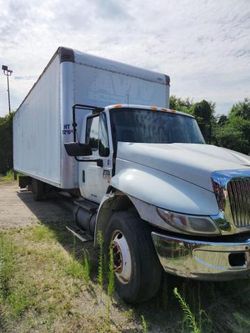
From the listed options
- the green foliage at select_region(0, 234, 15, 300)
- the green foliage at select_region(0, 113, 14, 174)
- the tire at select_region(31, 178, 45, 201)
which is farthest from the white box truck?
the green foliage at select_region(0, 113, 14, 174)

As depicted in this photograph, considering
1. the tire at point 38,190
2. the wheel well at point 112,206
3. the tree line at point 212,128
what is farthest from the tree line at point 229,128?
the wheel well at point 112,206

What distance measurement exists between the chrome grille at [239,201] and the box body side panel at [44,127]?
3.95 m

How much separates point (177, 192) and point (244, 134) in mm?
35507

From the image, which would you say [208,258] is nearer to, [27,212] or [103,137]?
[103,137]

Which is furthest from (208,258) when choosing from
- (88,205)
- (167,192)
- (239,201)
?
(88,205)

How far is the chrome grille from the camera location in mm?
3381

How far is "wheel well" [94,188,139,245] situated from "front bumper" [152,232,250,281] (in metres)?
0.94

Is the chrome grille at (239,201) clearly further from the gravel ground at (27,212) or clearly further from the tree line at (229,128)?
the tree line at (229,128)

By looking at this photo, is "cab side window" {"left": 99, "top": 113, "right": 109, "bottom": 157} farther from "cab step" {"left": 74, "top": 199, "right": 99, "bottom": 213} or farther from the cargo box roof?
the cargo box roof

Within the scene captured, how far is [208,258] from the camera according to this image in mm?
3236

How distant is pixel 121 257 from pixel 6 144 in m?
20.8

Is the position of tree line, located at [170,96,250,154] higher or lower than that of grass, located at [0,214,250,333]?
higher

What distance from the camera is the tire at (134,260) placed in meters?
3.62

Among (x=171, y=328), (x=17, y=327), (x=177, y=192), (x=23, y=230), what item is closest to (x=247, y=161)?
(x=177, y=192)
